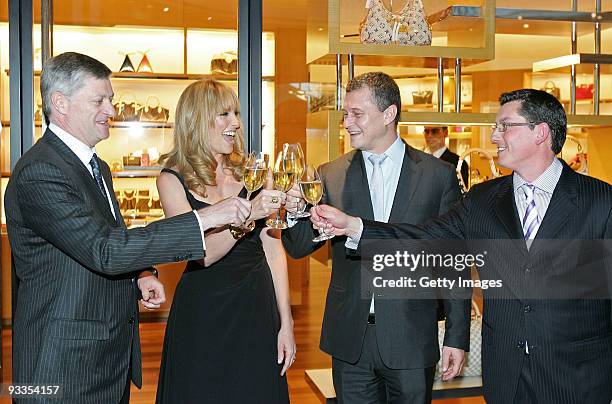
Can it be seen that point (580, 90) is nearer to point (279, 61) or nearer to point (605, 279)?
point (279, 61)

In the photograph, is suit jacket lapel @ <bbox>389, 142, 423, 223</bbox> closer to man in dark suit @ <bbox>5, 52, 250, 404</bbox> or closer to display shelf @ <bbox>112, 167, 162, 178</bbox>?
man in dark suit @ <bbox>5, 52, 250, 404</bbox>

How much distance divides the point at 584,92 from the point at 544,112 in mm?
1889

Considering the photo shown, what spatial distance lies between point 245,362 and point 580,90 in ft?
8.71

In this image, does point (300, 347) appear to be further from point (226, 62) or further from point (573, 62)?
point (573, 62)

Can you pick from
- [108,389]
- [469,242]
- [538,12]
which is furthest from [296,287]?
[538,12]

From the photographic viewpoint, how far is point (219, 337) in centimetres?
305

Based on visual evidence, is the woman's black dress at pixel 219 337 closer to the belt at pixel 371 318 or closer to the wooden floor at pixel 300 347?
the belt at pixel 371 318

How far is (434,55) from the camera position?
4.00 m

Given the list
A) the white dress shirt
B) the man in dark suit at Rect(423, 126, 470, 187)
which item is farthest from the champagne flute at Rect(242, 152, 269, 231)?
the man in dark suit at Rect(423, 126, 470, 187)

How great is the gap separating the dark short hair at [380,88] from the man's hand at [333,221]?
1.80ft

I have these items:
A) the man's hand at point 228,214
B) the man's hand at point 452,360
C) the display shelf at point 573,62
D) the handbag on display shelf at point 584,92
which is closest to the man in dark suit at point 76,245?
the man's hand at point 228,214

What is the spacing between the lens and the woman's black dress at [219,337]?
3043 mm

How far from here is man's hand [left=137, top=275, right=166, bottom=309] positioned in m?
2.76

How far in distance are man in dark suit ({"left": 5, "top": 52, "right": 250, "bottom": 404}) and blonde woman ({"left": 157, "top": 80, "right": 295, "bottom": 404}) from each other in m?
0.46
